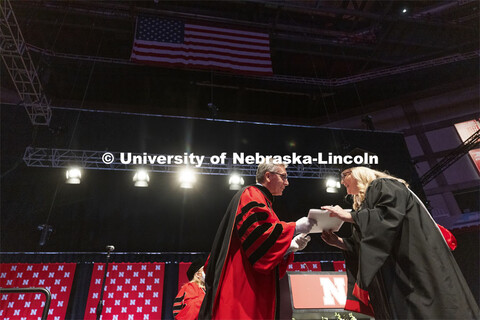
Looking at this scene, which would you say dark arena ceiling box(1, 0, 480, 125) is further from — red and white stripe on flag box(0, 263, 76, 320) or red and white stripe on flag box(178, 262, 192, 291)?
red and white stripe on flag box(0, 263, 76, 320)

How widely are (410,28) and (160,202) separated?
10818 mm

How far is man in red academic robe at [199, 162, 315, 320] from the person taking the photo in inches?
74.2

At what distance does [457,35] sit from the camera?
11117 mm

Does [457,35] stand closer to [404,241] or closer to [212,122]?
[212,122]

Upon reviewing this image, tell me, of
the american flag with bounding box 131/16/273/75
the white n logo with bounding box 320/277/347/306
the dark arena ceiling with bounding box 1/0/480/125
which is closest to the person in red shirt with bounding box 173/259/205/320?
the white n logo with bounding box 320/277/347/306

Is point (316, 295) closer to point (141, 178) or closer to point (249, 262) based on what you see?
point (249, 262)

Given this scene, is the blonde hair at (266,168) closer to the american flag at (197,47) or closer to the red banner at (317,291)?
the red banner at (317,291)

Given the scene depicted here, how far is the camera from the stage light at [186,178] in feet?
25.9

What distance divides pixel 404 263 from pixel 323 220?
1.84 feet

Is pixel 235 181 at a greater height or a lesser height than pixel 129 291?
greater

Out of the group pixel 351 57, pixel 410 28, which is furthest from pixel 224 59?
pixel 410 28

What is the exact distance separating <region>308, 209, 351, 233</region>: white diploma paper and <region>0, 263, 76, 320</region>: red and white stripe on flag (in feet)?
24.7

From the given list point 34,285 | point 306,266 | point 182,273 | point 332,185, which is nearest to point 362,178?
point 332,185

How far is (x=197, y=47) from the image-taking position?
8641 mm
